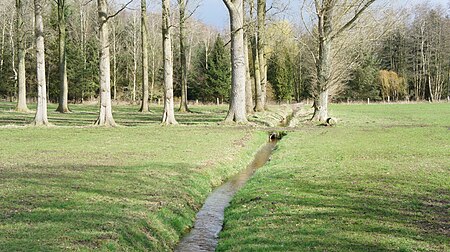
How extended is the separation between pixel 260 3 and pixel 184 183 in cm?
2985

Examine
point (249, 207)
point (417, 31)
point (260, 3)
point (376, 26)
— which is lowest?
point (249, 207)

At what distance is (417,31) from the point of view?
8169 cm

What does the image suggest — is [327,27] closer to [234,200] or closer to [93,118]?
[93,118]

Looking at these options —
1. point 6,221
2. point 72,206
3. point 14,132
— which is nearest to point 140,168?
point 72,206

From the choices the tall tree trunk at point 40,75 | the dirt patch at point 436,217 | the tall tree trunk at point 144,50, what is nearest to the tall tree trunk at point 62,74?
the tall tree trunk at point 144,50

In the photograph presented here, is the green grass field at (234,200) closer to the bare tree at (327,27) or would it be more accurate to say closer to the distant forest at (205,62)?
the bare tree at (327,27)

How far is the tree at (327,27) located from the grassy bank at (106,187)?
1098 centimetres

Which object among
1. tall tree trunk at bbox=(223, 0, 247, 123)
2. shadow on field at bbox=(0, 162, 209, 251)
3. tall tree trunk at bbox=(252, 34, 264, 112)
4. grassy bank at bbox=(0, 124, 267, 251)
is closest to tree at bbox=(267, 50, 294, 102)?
tall tree trunk at bbox=(252, 34, 264, 112)

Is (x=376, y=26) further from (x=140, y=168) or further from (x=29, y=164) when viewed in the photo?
(x=29, y=164)

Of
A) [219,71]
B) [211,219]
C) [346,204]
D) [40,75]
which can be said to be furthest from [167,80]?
[219,71]

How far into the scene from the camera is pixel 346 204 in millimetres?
9234

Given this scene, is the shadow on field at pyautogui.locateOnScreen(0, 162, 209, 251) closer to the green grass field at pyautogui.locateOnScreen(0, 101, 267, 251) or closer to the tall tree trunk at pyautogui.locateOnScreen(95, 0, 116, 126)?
the green grass field at pyautogui.locateOnScreen(0, 101, 267, 251)

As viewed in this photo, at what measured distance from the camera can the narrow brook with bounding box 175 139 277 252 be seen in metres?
8.55

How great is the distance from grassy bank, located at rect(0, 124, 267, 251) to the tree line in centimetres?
881
